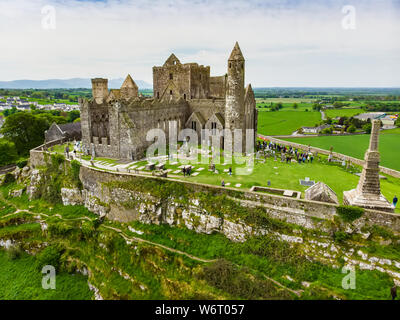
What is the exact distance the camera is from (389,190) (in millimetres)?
22922

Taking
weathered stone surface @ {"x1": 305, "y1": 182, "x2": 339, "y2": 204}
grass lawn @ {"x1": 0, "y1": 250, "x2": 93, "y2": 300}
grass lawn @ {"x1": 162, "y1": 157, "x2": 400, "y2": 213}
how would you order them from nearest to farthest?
weathered stone surface @ {"x1": 305, "y1": 182, "x2": 339, "y2": 204}, grass lawn @ {"x1": 0, "y1": 250, "x2": 93, "y2": 300}, grass lawn @ {"x1": 162, "y1": 157, "x2": 400, "y2": 213}

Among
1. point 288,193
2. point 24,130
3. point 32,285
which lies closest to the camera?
point 288,193

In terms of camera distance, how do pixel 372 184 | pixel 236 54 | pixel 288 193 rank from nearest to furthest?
pixel 372 184 → pixel 288 193 → pixel 236 54

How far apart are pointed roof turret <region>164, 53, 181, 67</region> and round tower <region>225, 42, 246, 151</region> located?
11509 millimetres

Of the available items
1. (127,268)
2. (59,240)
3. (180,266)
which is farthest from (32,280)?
(180,266)

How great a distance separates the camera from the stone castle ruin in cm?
3066

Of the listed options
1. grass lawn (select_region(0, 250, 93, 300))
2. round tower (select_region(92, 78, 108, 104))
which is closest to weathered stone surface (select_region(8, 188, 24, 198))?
grass lawn (select_region(0, 250, 93, 300))

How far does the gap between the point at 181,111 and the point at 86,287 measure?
24.1m

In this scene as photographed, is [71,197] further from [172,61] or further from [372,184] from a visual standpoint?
[372,184]

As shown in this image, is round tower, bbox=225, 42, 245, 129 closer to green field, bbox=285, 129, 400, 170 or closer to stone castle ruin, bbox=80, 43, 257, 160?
stone castle ruin, bbox=80, 43, 257, 160

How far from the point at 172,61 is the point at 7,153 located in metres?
28.8

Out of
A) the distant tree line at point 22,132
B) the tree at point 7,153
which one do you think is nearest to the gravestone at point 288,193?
the tree at point 7,153

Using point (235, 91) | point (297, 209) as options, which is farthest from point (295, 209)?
point (235, 91)

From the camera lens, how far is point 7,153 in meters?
44.0
